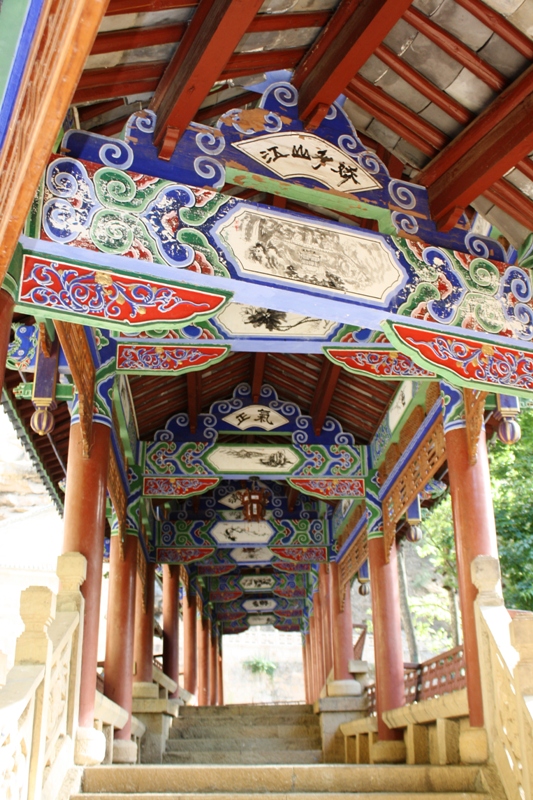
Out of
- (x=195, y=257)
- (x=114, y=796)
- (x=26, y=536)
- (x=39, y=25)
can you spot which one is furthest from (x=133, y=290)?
(x=26, y=536)

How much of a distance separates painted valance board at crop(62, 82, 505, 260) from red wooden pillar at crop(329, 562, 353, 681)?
29.1 ft

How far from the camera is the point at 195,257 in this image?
501cm

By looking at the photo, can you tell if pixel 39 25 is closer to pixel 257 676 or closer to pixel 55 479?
pixel 55 479

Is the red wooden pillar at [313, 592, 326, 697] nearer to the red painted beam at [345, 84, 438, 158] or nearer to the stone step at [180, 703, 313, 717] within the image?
the stone step at [180, 703, 313, 717]

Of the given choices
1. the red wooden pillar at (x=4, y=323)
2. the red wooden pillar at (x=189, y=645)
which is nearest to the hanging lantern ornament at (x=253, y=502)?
the red wooden pillar at (x=4, y=323)

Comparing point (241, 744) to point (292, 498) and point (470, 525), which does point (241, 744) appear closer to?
point (292, 498)

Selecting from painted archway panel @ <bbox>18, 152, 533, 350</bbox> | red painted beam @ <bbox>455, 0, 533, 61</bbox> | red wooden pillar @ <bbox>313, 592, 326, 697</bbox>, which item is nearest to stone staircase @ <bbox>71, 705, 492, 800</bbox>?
painted archway panel @ <bbox>18, 152, 533, 350</bbox>

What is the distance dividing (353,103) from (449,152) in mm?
839

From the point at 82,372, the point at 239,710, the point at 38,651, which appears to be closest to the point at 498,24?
the point at 82,372

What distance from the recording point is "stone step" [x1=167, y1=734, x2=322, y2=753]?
38.2ft

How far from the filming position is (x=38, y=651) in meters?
4.95

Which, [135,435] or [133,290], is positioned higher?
[135,435]

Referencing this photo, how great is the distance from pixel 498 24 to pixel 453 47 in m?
0.30

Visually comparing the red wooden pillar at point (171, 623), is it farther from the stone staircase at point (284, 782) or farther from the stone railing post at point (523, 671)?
the stone railing post at point (523, 671)
